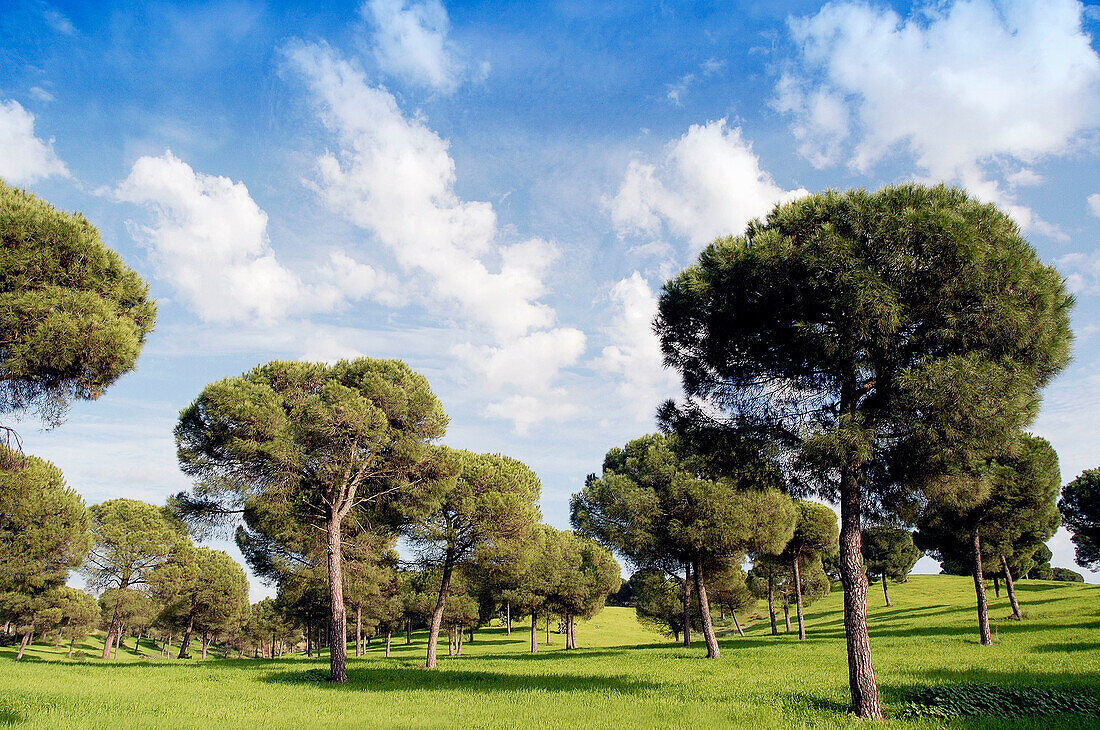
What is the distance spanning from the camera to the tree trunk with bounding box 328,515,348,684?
795 inches

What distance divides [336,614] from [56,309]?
A: 14.2 m

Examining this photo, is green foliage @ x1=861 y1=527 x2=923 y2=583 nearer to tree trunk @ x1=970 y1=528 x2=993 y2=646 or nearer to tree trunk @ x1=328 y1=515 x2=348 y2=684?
tree trunk @ x1=970 y1=528 x2=993 y2=646

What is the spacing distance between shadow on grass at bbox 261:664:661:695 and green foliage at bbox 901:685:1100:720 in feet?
22.7

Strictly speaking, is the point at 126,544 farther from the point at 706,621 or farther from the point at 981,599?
the point at 981,599

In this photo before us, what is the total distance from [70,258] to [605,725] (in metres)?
14.5

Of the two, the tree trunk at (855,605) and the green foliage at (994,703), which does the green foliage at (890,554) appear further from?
the tree trunk at (855,605)

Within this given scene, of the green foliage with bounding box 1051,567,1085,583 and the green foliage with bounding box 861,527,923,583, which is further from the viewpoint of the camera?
the green foliage with bounding box 1051,567,1085,583

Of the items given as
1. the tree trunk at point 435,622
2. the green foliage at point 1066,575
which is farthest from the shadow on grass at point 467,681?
the green foliage at point 1066,575

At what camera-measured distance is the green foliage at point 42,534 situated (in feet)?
96.1

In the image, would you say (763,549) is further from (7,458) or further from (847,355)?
(7,458)

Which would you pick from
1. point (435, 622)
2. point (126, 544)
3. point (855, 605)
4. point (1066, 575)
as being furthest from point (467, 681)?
point (1066, 575)

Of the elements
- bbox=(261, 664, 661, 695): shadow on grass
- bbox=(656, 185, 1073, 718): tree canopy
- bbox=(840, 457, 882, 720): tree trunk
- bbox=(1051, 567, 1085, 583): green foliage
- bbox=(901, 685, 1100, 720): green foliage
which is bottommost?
Answer: bbox=(1051, 567, 1085, 583): green foliage

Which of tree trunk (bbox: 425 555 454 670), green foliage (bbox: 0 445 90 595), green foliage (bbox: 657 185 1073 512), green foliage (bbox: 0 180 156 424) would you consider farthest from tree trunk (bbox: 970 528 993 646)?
green foliage (bbox: 0 445 90 595)

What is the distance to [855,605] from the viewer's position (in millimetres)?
12391
